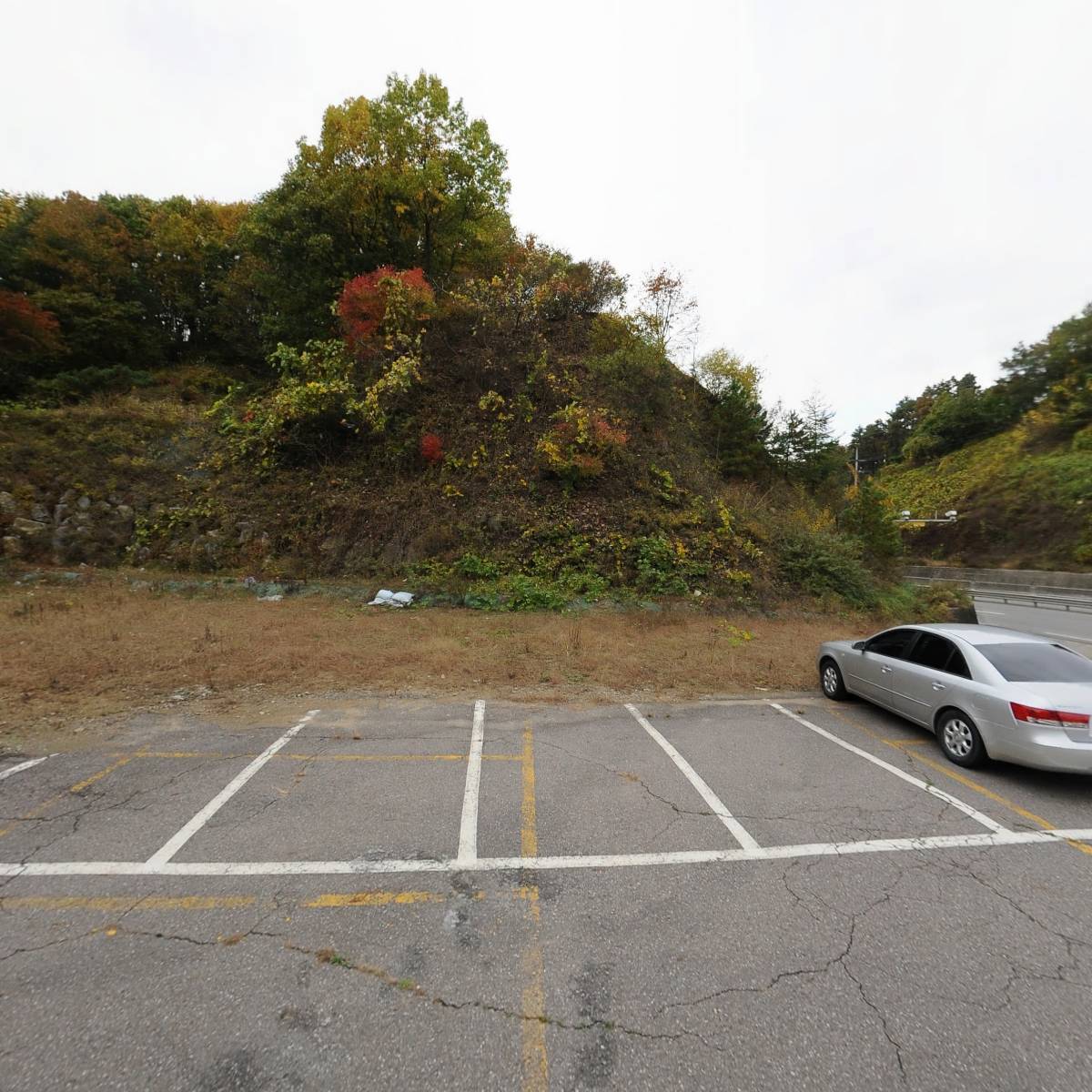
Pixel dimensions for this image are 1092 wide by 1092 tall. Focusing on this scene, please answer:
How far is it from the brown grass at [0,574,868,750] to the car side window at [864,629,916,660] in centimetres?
151

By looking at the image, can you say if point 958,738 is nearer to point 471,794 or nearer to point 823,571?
point 471,794

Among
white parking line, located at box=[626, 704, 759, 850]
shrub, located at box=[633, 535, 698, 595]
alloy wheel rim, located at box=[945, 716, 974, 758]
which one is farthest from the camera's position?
shrub, located at box=[633, 535, 698, 595]

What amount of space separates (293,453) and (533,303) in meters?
10.1

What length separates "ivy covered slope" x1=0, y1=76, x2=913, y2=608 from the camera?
14.2 m

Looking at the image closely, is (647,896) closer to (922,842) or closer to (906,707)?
(922,842)

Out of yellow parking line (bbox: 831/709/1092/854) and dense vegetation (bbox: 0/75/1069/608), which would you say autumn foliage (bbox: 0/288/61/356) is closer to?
dense vegetation (bbox: 0/75/1069/608)

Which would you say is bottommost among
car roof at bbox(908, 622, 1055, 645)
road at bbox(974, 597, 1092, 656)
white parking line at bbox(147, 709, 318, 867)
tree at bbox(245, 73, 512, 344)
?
road at bbox(974, 597, 1092, 656)

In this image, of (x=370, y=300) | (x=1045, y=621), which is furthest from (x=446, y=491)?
(x=1045, y=621)

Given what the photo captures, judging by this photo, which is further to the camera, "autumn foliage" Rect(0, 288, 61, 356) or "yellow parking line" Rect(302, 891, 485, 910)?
"autumn foliage" Rect(0, 288, 61, 356)

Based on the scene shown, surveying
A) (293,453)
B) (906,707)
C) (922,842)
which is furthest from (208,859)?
(293,453)

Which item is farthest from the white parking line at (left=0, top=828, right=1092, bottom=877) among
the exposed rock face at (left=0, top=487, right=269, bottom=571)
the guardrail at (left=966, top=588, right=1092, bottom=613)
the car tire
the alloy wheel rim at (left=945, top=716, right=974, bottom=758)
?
the guardrail at (left=966, top=588, right=1092, bottom=613)

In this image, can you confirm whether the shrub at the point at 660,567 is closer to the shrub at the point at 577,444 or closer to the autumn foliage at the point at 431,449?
the shrub at the point at 577,444

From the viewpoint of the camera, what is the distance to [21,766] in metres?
4.81

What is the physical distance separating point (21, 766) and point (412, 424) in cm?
1319
